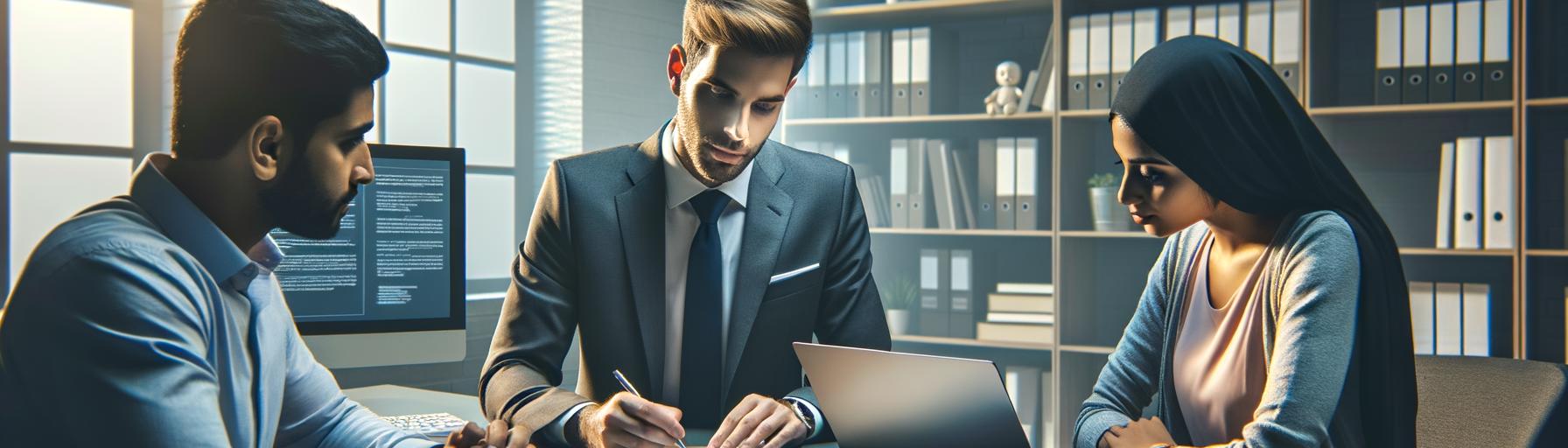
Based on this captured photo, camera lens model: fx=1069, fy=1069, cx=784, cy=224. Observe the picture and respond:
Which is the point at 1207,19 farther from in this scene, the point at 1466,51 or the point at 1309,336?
the point at 1309,336

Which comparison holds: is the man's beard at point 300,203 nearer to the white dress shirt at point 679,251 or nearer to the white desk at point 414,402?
the white dress shirt at point 679,251

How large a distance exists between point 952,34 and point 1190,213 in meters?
2.53

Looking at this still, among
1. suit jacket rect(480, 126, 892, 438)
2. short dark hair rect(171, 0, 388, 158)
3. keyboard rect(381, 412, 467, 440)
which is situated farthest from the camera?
keyboard rect(381, 412, 467, 440)

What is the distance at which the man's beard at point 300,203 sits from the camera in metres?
0.90

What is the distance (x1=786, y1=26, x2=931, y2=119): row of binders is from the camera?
11.3 feet

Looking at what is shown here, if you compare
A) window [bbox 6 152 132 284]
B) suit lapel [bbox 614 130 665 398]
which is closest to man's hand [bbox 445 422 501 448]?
suit lapel [bbox 614 130 665 398]

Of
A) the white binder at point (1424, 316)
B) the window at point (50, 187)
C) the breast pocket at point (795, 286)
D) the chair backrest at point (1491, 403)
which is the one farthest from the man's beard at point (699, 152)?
the white binder at point (1424, 316)

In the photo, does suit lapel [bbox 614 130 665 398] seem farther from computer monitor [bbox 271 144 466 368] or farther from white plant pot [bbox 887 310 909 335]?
white plant pot [bbox 887 310 909 335]

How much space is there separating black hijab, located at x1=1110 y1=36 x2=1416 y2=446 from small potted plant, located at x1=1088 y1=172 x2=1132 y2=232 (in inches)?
79.7

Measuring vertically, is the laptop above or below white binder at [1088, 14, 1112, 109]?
below

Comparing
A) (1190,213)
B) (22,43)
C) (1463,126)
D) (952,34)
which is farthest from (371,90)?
(1463,126)

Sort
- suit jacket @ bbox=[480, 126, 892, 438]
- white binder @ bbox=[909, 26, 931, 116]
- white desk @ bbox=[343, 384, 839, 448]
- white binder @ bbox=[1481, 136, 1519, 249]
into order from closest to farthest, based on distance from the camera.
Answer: suit jacket @ bbox=[480, 126, 892, 438] < white desk @ bbox=[343, 384, 839, 448] < white binder @ bbox=[1481, 136, 1519, 249] < white binder @ bbox=[909, 26, 931, 116]

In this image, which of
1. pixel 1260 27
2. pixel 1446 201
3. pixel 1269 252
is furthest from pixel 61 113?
pixel 1446 201

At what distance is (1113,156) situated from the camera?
3424 millimetres
